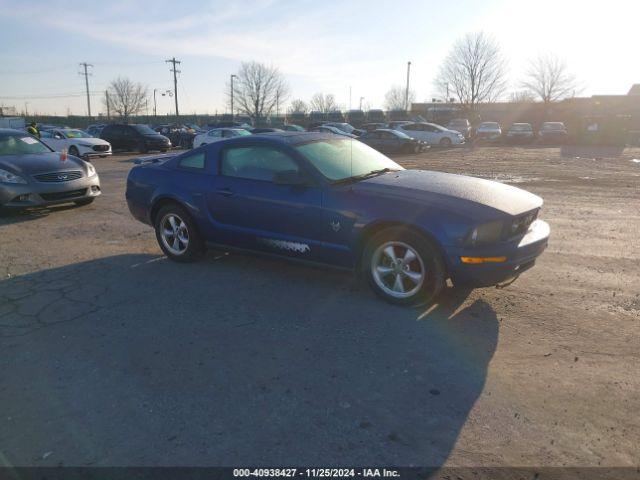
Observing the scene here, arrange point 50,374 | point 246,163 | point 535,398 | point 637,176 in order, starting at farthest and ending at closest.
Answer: point 637,176, point 246,163, point 50,374, point 535,398

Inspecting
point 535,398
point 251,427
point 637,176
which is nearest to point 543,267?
point 535,398

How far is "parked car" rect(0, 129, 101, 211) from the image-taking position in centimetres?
823

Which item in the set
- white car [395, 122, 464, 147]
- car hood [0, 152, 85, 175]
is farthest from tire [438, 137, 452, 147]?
car hood [0, 152, 85, 175]

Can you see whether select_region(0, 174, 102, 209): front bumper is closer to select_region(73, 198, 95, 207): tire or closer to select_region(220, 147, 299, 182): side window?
select_region(73, 198, 95, 207): tire

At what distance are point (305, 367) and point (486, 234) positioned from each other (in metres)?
1.81

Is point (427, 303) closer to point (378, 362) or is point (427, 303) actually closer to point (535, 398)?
point (378, 362)

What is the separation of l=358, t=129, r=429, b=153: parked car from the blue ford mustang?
1946cm

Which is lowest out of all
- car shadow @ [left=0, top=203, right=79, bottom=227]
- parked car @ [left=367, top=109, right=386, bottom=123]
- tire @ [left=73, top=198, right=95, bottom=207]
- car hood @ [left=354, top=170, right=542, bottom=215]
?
car shadow @ [left=0, top=203, right=79, bottom=227]

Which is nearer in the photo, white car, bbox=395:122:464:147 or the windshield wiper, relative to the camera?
the windshield wiper

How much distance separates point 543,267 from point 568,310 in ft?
4.21

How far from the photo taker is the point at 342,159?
5094 mm

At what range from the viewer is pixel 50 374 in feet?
11.0

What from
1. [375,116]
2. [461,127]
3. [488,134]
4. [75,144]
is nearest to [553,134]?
[488,134]

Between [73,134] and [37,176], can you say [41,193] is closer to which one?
[37,176]
